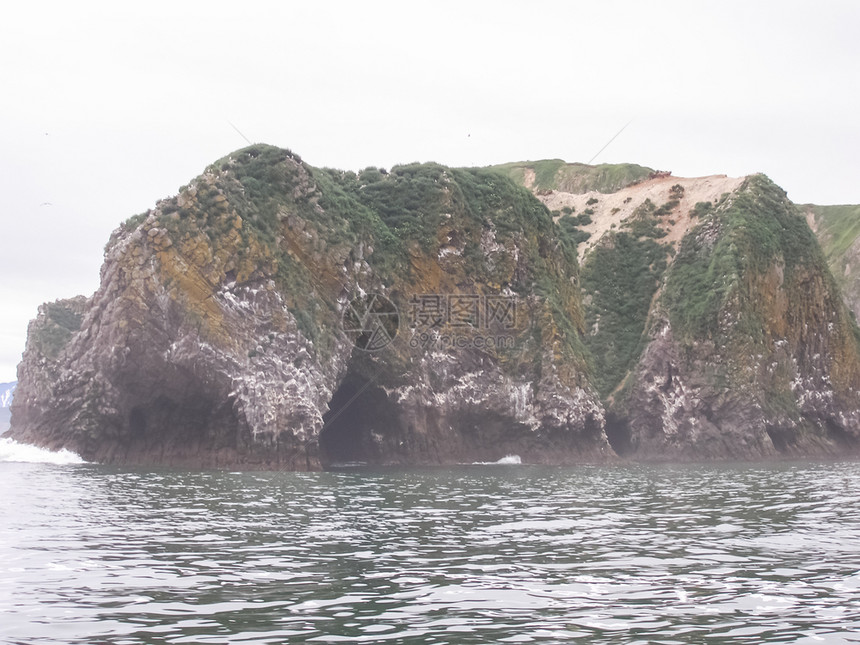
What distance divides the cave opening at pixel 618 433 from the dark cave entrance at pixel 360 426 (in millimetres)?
25650

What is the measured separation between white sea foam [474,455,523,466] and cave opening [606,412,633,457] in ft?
53.3

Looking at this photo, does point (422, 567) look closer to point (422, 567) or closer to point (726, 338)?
point (422, 567)

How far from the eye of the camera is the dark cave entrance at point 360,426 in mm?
61906

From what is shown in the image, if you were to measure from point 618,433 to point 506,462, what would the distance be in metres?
19.0

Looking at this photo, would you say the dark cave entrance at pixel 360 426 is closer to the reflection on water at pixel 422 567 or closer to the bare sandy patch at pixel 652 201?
the reflection on water at pixel 422 567

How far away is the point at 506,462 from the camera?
6562cm

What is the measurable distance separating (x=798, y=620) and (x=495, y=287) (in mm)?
59696

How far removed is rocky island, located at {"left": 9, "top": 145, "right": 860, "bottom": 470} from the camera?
52.5 meters

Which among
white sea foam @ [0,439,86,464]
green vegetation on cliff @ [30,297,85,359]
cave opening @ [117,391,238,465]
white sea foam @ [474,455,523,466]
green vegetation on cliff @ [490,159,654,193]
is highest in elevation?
green vegetation on cliff @ [490,159,654,193]

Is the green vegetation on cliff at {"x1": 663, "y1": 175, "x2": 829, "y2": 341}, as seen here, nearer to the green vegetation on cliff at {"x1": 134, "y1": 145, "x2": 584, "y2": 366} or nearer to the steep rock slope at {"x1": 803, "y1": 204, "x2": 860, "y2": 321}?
the green vegetation on cliff at {"x1": 134, "y1": 145, "x2": 584, "y2": 366}

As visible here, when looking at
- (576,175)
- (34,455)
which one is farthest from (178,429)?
(576,175)

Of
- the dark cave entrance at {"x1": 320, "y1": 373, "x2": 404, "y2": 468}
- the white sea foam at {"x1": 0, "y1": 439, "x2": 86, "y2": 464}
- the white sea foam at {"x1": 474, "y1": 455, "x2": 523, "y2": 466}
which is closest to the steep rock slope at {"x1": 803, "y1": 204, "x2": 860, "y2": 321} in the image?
the white sea foam at {"x1": 474, "y1": 455, "x2": 523, "y2": 466}

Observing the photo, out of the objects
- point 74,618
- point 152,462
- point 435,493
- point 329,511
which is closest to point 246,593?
point 74,618

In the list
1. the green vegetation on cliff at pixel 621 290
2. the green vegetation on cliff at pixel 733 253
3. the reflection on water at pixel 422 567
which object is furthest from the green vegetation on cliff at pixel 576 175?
the reflection on water at pixel 422 567
